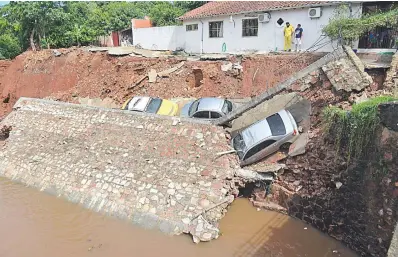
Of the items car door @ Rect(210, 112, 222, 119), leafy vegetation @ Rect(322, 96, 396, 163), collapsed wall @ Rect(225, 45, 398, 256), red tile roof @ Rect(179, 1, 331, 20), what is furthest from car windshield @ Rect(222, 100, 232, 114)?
red tile roof @ Rect(179, 1, 331, 20)

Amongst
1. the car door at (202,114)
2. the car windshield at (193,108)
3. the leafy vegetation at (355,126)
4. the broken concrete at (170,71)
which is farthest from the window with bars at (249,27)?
the leafy vegetation at (355,126)

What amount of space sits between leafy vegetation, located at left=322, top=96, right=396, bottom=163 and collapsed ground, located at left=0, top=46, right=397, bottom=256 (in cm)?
48

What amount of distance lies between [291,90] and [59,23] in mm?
22078

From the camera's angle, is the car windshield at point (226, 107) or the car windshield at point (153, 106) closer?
the car windshield at point (226, 107)

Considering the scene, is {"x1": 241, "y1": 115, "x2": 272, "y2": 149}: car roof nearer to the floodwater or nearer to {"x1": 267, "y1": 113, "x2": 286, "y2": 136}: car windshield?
{"x1": 267, "y1": 113, "x2": 286, "y2": 136}: car windshield

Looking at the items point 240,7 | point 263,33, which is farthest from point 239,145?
point 240,7

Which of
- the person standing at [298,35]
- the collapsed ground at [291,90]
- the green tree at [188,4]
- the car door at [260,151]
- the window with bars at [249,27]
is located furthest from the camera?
the green tree at [188,4]

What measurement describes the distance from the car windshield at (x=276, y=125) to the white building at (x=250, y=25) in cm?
733

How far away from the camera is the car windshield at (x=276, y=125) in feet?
32.8

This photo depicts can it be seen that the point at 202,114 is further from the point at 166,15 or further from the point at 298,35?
the point at 166,15

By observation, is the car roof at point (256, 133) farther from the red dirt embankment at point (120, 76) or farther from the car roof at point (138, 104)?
the red dirt embankment at point (120, 76)

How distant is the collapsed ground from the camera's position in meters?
7.95

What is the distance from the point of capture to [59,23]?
2606 centimetres

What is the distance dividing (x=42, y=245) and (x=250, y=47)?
47.7 feet
